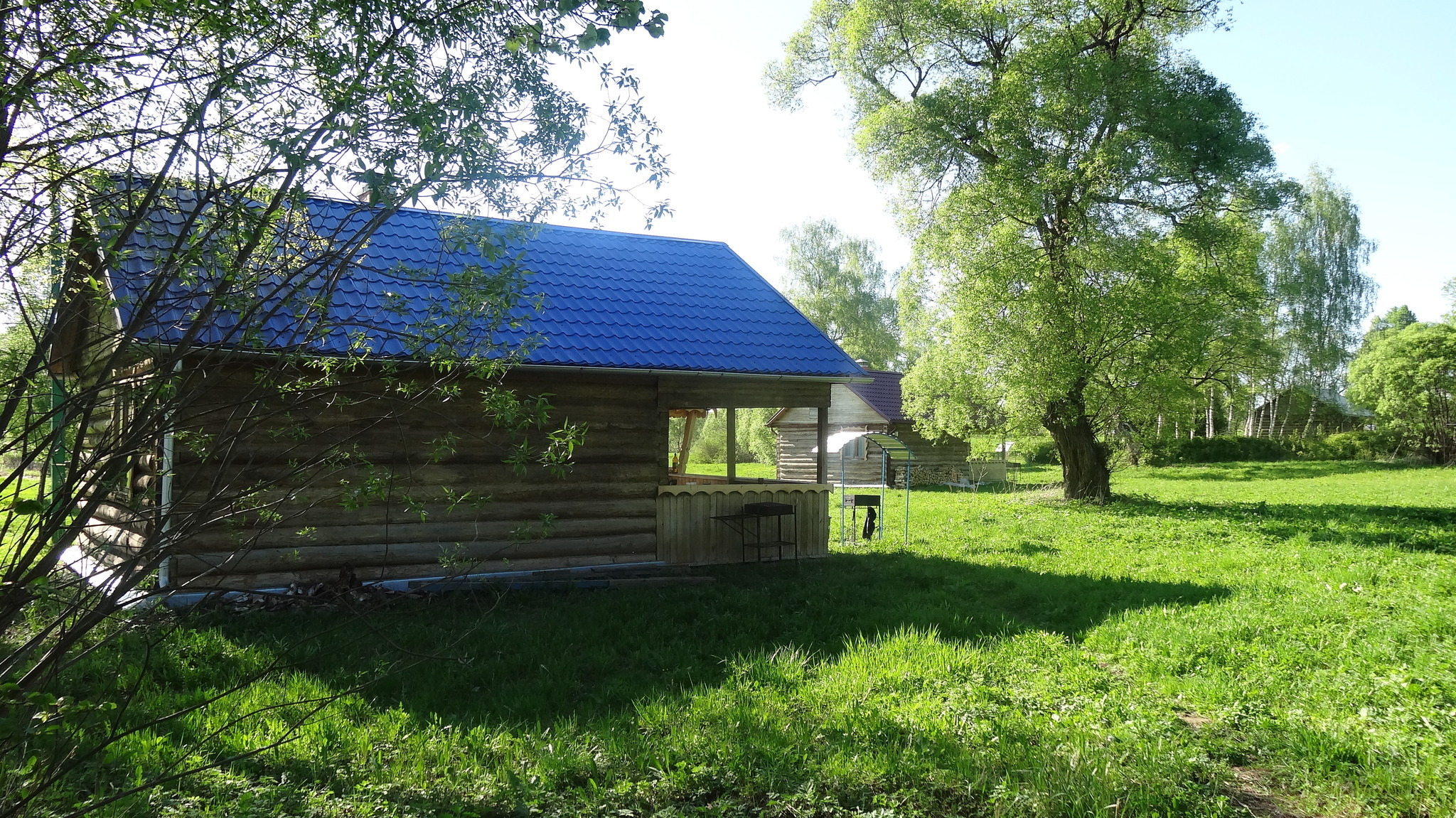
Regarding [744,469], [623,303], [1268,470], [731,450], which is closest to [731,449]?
[731,450]

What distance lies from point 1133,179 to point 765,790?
17666 millimetres

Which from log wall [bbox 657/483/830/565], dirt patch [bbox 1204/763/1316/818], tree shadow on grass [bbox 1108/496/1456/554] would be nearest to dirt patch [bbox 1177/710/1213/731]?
dirt patch [bbox 1204/763/1316/818]

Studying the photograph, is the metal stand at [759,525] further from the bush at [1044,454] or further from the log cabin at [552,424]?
the bush at [1044,454]

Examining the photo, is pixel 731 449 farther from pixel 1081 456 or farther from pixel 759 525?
pixel 1081 456

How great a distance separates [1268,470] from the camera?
32844 millimetres

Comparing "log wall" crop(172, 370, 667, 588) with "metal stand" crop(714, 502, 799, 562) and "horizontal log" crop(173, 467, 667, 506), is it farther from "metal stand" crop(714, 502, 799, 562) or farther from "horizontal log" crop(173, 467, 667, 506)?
"metal stand" crop(714, 502, 799, 562)

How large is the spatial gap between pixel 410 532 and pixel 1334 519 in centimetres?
1681

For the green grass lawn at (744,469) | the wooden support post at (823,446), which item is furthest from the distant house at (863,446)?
the wooden support post at (823,446)

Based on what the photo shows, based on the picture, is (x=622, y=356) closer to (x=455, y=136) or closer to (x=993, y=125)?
(x=455, y=136)

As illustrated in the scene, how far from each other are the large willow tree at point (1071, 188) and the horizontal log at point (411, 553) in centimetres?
1142

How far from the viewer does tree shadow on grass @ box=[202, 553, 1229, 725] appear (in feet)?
20.7

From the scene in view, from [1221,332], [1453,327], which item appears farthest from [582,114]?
[1453,327]

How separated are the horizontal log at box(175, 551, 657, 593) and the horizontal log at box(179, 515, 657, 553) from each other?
0.31 metres

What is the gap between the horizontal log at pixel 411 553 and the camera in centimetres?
884
